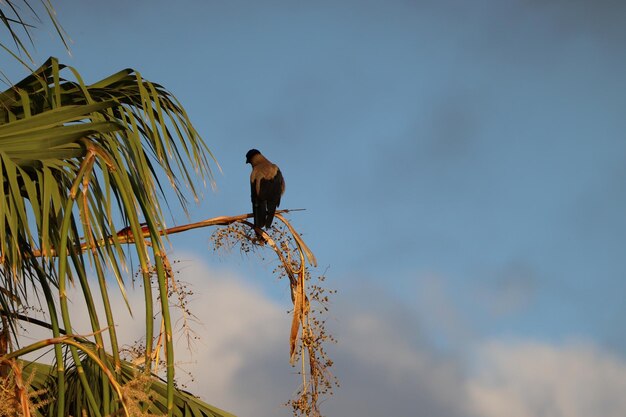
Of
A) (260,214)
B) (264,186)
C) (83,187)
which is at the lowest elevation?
(83,187)

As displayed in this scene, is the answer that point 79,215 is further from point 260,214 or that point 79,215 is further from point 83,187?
point 260,214

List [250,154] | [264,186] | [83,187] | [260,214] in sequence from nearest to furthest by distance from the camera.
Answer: [83,187] → [260,214] → [264,186] → [250,154]

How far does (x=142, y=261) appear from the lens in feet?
8.32

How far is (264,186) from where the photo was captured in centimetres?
733

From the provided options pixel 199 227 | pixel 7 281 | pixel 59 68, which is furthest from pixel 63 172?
pixel 199 227

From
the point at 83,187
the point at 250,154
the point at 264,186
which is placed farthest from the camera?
the point at 250,154

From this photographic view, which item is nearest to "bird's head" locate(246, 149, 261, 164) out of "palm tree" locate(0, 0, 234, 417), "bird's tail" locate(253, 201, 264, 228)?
"bird's tail" locate(253, 201, 264, 228)

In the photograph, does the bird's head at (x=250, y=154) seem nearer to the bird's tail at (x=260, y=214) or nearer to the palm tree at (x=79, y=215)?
the bird's tail at (x=260, y=214)

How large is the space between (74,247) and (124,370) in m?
1.37

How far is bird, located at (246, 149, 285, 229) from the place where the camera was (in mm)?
6023

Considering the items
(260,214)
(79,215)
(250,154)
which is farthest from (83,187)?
(250,154)

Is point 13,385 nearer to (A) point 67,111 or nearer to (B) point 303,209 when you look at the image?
(A) point 67,111

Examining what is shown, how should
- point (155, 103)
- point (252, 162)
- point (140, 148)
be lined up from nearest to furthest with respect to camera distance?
point (140, 148) → point (155, 103) → point (252, 162)

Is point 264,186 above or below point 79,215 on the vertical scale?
above
